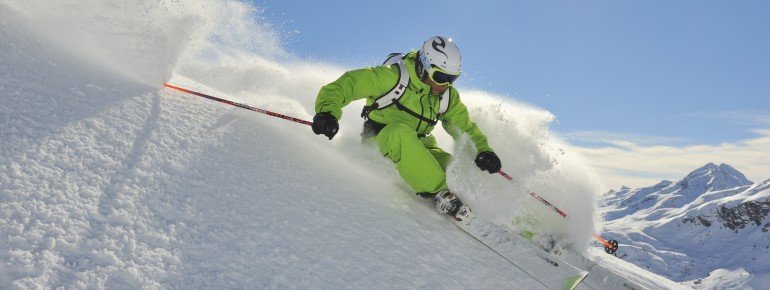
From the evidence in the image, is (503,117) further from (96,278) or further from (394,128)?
(96,278)

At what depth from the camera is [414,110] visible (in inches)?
223

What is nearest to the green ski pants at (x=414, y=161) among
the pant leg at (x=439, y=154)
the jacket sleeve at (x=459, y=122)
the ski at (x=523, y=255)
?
the ski at (x=523, y=255)

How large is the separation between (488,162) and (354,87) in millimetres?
1807

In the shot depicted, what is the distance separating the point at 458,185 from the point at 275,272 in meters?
3.00

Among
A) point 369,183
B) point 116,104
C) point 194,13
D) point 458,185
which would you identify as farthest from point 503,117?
point 116,104

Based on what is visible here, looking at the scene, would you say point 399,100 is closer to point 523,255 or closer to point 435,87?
point 435,87

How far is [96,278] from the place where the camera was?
203 centimetres

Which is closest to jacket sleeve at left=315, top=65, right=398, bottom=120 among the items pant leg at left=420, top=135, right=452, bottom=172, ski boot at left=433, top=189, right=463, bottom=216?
pant leg at left=420, top=135, right=452, bottom=172

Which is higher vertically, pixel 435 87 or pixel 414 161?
pixel 435 87

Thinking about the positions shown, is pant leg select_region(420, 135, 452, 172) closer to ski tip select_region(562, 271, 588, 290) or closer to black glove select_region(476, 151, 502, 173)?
black glove select_region(476, 151, 502, 173)

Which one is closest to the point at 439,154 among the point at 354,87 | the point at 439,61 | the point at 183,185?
the point at 439,61

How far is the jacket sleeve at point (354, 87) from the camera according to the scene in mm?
4957

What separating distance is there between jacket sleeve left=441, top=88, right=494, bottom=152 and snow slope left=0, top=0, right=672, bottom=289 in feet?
0.87

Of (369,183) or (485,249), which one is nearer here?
(485,249)
